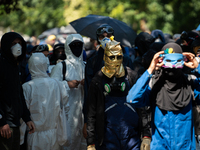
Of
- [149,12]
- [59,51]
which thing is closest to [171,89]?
[59,51]

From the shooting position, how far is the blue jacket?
409 cm

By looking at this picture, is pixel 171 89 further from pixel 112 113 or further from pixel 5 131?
pixel 5 131

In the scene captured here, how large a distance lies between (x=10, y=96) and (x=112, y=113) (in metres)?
1.36

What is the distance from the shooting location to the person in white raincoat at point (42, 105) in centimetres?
548

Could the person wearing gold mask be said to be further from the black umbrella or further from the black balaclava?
the black umbrella

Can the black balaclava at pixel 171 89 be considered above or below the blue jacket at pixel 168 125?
above

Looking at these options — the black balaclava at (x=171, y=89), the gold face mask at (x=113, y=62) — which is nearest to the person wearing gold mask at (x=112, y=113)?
the gold face mask at (x=113, y=62)

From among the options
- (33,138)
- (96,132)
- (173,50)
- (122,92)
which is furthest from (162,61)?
(33,138)

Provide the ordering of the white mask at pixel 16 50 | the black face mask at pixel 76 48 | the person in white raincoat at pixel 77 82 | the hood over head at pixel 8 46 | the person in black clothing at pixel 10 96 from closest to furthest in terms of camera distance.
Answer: the person in black clothing at pixel 10 96 → the hood over head at pixel 8 46 → the white mask at pixel 16 50 → the person in white raincoat at pixel 77 82 → the black face mask at pixel 76 48

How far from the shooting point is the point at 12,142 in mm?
4555

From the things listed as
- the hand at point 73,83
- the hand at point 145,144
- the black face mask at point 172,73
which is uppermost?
the black face mask at point 172,73

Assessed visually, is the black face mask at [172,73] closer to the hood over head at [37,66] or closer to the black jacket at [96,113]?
the black jacket at [96,113]

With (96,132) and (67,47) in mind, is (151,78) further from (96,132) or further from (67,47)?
(67,47)

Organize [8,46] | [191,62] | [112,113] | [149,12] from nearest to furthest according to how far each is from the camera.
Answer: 1. [191,62]
2. [112,113]
3. [8,46]
4. [149,12]
